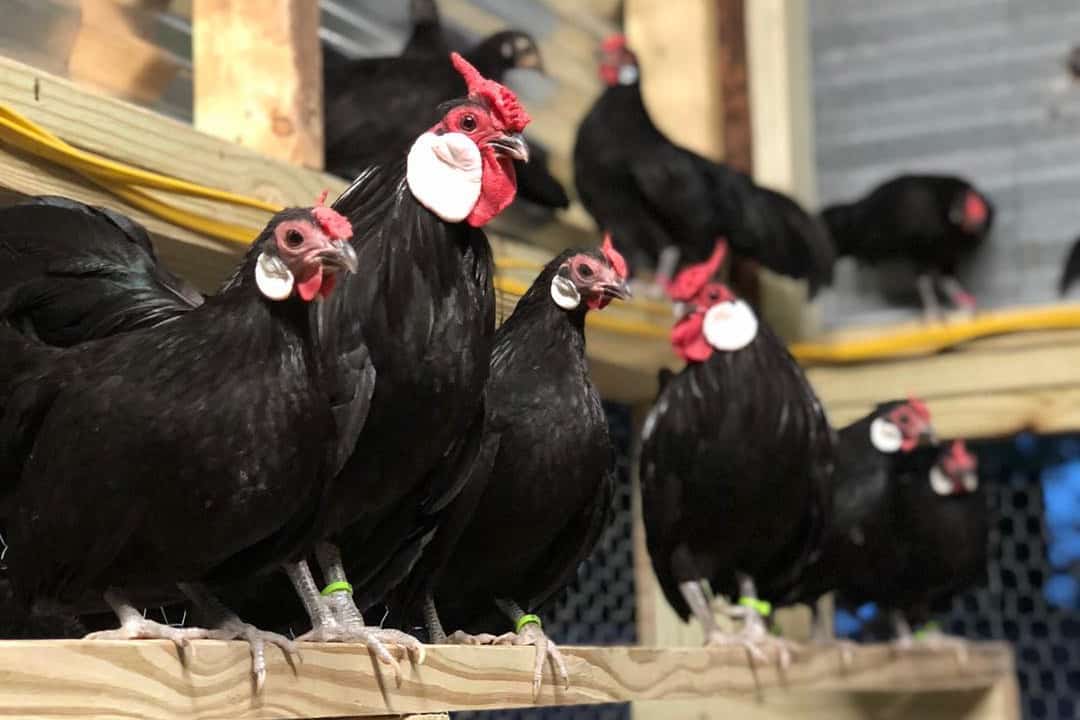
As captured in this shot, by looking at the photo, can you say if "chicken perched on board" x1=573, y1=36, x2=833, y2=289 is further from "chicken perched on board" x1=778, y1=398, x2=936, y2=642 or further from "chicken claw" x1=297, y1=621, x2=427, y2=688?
"chicken claw" x1=297, y1=621, x2=427, y2=688

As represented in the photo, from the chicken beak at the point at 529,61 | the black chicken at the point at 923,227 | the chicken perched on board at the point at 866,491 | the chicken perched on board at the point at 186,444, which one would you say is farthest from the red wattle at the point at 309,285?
the black chicken at the point at 923,227

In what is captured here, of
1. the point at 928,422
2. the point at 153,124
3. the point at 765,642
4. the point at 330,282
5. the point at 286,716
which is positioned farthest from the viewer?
the point at 928,422

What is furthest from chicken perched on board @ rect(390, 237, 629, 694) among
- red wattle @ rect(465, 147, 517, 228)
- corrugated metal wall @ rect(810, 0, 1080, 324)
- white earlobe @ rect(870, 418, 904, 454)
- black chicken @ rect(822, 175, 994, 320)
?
corrugated metal wall @ rect(810, 0, 1080, 324)

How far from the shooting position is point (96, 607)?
0.97 meters

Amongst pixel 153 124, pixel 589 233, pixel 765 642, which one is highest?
pixel 589 233

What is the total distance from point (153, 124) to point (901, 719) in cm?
150

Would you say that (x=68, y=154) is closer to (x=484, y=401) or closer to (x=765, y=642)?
(x=484, y=401)

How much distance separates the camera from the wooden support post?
1506mm

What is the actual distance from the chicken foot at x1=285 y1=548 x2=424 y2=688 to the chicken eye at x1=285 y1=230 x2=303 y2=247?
0.25m

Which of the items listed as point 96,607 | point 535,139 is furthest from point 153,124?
point 535,139

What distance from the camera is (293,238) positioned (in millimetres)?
938

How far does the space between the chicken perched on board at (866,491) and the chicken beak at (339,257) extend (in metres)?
1.13

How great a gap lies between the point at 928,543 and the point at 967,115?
805 mm

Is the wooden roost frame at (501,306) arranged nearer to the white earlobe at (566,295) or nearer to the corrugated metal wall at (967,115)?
the corrugated metal wall at (967,115)
